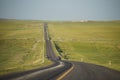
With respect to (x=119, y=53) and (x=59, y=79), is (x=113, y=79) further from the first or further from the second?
(x=119, y=53)

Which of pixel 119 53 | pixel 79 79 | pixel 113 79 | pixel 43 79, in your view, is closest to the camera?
pixel 43 79

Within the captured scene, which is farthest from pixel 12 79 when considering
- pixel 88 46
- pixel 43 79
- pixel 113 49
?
pixel 88 46

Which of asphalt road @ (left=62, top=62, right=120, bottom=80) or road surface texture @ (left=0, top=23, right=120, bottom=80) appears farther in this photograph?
asphalt road @ (left=62, top=62, right=120, bottom=80)

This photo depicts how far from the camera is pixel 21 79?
57.4 ft

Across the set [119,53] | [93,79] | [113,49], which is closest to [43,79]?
[93,79]

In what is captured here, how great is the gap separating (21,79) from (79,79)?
4.80m

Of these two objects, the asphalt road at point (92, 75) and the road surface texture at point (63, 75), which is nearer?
the road surface texture at point (63, 75)

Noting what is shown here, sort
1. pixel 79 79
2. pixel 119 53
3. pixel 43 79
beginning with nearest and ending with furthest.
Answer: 1. pixel 43 79
2. pixel 79 79
3. pixel 119 53

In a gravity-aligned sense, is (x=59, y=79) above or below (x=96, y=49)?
above

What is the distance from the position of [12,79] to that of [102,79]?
751 cm

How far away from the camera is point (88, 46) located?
4550 inches

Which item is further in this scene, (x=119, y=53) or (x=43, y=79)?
(x=119, y=53)

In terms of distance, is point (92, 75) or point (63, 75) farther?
point (92, 75)

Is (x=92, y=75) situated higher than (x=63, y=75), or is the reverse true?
(x=63, y=75)
